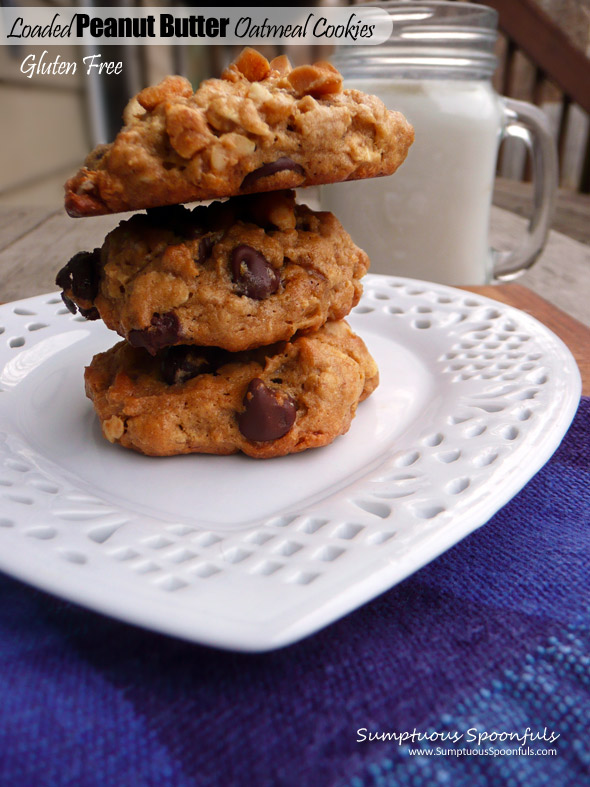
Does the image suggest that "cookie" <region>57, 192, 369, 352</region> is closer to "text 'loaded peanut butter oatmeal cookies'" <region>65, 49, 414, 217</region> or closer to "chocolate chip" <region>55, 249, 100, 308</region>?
"chocolate chip" <region>55, 249, 100, 308</region>

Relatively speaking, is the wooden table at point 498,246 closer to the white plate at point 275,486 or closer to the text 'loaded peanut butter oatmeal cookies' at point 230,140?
the white plate at point 275,486

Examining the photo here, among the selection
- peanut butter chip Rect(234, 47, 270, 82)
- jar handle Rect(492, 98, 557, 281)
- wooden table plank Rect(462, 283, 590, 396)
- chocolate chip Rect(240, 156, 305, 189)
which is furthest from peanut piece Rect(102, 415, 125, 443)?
jar handle Rect(492, 98, 557, 281)

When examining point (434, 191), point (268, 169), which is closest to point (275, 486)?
point (268, 169)

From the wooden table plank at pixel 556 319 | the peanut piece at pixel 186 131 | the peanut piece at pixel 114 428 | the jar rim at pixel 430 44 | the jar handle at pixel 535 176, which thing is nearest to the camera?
the peanut piece at pixel 186 131

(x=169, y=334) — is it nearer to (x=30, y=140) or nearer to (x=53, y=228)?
(x=53, y=228)

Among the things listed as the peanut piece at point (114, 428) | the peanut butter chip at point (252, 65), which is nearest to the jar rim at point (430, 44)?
the peanut butter chip at point (252, 65)

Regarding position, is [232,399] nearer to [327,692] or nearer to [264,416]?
[264,416]
